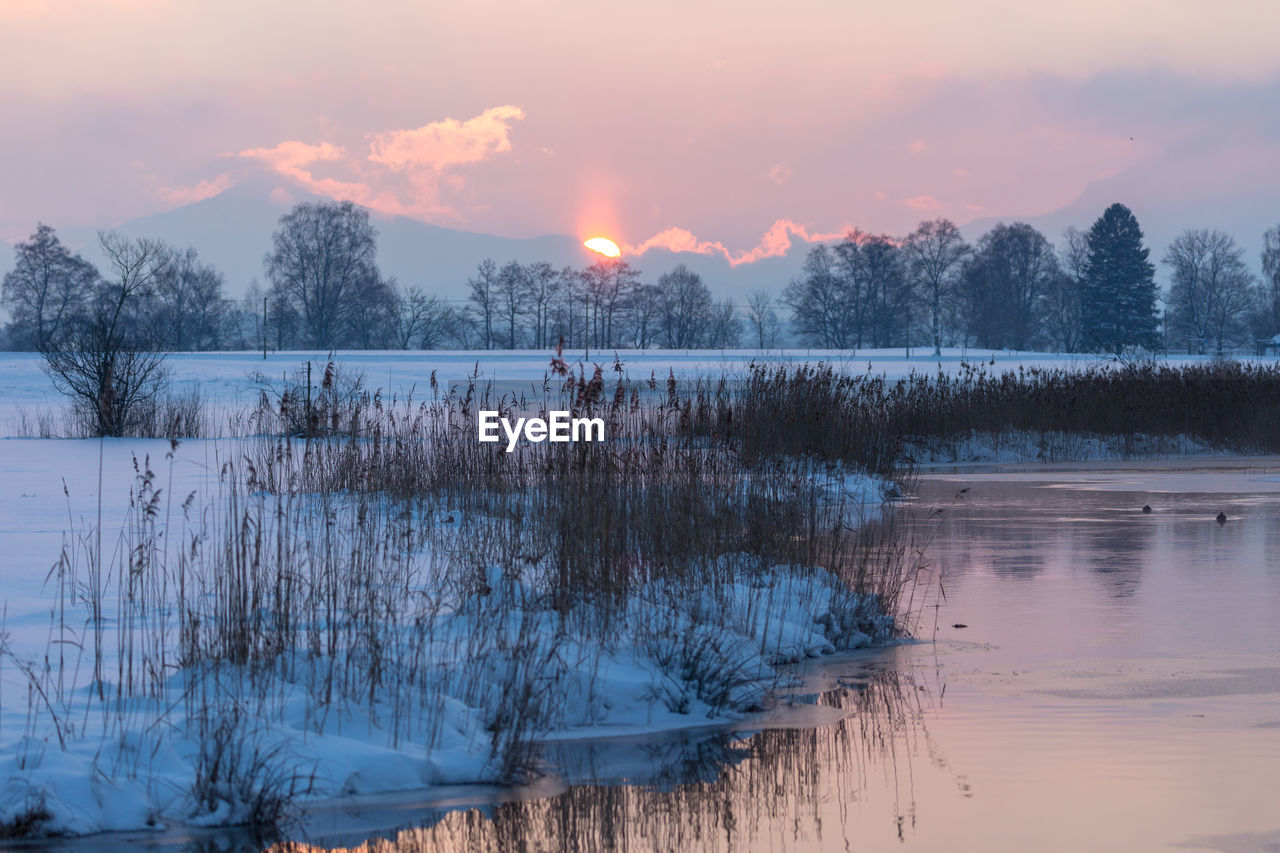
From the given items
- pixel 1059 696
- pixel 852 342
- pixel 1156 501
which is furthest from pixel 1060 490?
pixel 852 342

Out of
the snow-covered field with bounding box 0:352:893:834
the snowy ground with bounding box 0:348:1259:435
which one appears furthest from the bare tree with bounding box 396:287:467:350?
the snow-covered field with bounding box 0:352:893:834

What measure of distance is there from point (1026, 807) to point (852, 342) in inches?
4073

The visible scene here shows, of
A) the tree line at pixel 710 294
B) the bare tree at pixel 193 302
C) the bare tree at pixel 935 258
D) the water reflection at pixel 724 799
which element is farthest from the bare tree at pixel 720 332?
the water reflection at pixel 724 799

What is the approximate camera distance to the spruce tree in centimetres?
8725

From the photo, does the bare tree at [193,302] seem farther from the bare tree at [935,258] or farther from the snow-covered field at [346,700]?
the snow-covered field at [346,700]

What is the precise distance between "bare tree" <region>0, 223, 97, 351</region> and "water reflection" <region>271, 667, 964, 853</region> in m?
89.1

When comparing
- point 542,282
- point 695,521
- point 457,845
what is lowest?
point 457,845

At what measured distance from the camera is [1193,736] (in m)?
6.09

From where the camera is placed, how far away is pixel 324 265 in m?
96.6

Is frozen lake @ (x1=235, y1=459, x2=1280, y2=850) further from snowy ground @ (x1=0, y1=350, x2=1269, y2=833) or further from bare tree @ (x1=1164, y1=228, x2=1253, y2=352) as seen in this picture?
bare tree @ (x1=1164, y1=228, x2=1253, y2=352)

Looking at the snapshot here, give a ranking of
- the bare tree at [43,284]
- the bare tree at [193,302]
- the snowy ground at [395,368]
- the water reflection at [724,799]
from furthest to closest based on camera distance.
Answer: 1. the bare tree at [193,302]
2. the bare tree at [43,284]
3. the snowy ground at [395,368]
4. the water reflection at [724,799]

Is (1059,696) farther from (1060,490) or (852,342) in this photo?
(852,342)

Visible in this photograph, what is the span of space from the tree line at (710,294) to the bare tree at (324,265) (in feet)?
0.34

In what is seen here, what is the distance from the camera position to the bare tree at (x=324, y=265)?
96438mm
